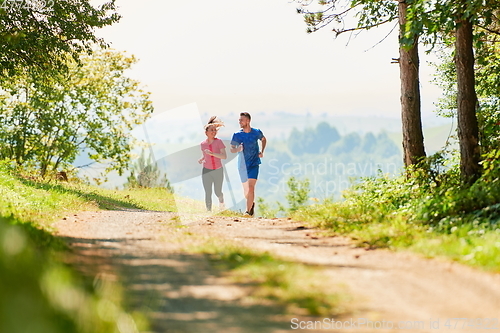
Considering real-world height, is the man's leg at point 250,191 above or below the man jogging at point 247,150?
below

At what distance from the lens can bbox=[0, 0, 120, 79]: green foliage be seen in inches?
692

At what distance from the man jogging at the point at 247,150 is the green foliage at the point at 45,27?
792 cm

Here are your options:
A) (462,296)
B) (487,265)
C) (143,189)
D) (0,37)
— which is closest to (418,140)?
(487,265)

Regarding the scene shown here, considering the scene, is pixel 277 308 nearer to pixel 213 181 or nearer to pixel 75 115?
pixel 213 181

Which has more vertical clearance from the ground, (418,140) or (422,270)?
(418,140)

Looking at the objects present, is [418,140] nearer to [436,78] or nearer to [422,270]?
[422,270]

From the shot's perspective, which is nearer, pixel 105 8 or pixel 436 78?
pixel 105 8

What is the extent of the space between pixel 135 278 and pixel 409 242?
3951 millimetres

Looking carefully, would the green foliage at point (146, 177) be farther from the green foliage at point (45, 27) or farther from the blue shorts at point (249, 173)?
the blue shorts at point (249, 173)

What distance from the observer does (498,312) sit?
4645 millimetres

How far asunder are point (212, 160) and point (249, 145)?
5.66ft

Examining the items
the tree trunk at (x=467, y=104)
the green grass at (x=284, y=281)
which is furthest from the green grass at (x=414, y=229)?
the green grass at (x=284, y=281)

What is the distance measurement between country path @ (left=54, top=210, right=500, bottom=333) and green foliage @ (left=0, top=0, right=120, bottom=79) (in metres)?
11.5

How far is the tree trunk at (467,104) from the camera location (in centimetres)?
1033
